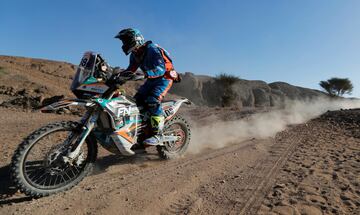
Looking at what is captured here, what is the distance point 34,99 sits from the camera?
1227cm

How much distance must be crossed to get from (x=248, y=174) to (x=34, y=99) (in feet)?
34.3

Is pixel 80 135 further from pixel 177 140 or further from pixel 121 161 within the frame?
pixel 177 140

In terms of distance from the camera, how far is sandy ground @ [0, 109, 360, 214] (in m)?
3.46

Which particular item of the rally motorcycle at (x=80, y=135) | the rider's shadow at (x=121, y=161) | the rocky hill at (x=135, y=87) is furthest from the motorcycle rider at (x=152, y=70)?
the rocky hill at (x=135, y=87)

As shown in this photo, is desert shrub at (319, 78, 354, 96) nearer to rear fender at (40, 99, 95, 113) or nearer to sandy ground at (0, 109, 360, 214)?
sandy ground at (0, 109, 360, 214)

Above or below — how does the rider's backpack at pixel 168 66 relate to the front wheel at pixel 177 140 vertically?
above

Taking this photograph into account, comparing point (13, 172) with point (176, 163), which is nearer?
point (13, 172)

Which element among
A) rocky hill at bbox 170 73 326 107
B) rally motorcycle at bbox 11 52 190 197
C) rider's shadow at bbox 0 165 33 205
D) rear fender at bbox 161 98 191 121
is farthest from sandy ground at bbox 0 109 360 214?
rocky hill at bbox 170 73 326 107

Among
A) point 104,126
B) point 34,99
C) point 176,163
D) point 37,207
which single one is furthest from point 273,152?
point 34,99

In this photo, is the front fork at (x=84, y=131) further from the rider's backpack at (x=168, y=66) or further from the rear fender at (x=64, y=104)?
the rider's backpack at (x=168, y=66)

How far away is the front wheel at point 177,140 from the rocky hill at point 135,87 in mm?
8026

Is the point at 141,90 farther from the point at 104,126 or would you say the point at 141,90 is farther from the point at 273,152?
the point at 273,152

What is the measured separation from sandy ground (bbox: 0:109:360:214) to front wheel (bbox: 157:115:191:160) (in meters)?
0.23

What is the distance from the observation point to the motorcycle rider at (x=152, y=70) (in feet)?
16.6
